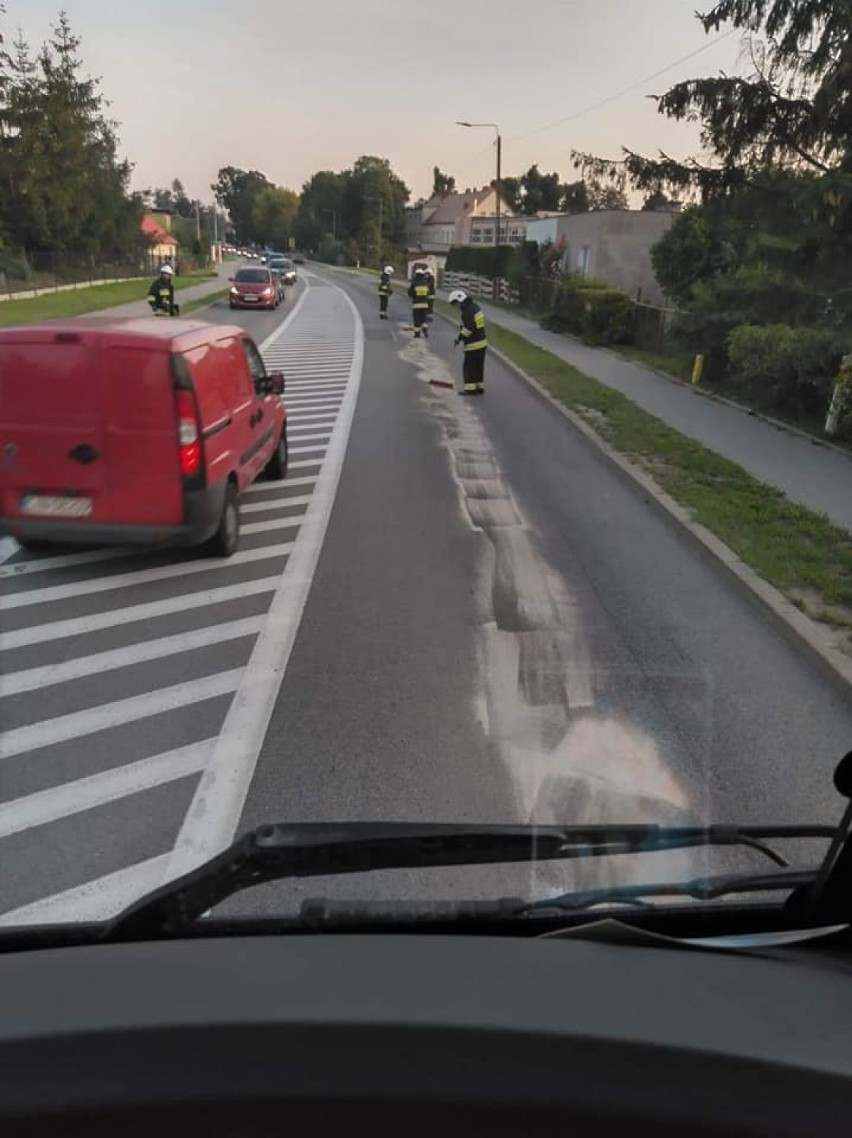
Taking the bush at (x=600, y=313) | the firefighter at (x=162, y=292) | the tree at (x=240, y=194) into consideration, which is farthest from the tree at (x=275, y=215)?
the bush at (x=600, y=313)

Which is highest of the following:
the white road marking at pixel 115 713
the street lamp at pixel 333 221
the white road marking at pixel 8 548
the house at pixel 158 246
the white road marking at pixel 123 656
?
the street lamp at pixel 333 221

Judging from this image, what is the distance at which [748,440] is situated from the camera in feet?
43.0

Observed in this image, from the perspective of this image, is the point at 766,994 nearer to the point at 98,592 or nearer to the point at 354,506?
the point at 98,592

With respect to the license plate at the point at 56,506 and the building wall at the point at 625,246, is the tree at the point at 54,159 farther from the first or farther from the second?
the license plate at the point at 56,506

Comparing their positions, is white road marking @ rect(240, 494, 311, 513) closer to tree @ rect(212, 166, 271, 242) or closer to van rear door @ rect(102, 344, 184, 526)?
van rear door @ rect(102, 344, 184, 526)

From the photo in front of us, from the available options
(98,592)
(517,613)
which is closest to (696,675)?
(517,613)

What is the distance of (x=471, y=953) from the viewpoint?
157cm

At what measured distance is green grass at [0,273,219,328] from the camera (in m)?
31.1

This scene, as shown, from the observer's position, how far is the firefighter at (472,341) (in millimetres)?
16344

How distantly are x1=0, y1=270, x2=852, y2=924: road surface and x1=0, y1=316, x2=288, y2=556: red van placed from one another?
458 millimetres

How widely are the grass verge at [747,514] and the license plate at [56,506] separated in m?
5.27

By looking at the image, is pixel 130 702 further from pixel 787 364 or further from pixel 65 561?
pixel 787 364

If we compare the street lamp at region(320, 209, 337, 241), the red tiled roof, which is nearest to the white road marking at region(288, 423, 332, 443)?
the red tiled roof

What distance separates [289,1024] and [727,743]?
3921mm
